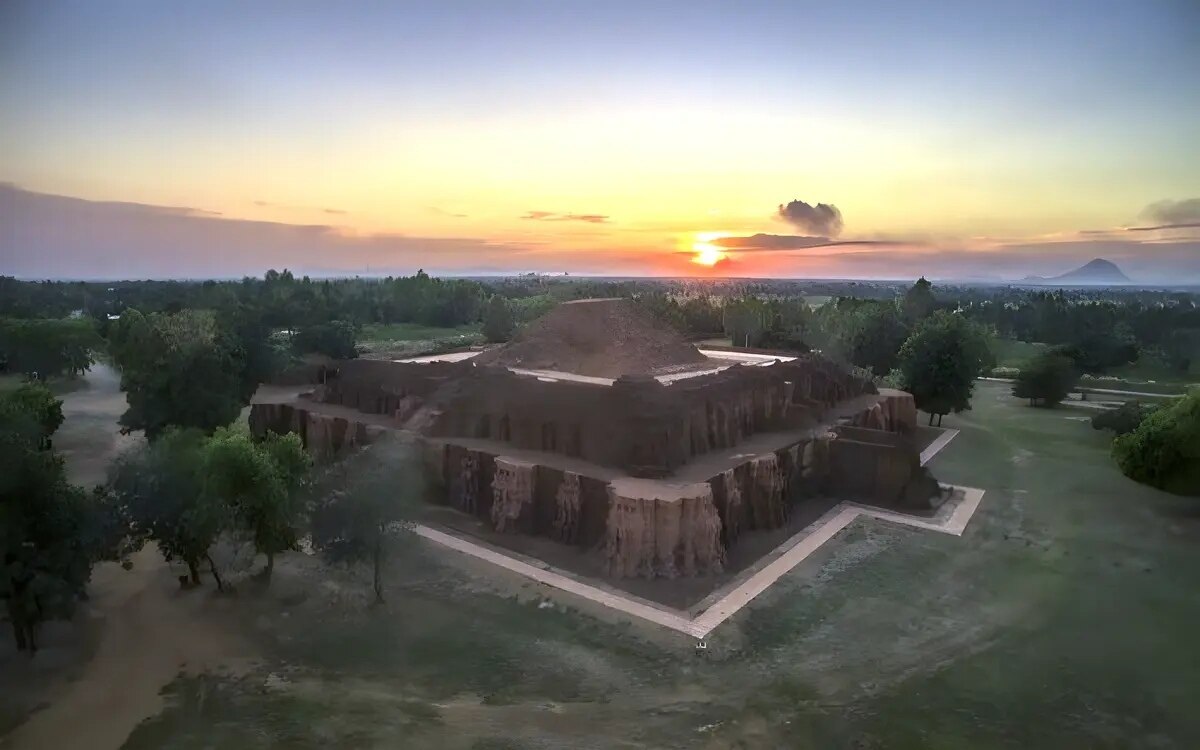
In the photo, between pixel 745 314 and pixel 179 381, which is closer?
→ pixel 179 381

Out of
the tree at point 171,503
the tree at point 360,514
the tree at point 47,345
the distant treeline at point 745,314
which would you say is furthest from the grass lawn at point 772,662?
the distant treeline at point 745,314

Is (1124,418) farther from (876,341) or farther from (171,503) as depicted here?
(171,503)

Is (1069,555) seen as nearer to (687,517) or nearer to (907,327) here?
(687,517)

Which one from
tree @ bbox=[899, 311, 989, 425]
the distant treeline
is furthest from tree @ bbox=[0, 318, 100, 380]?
tree @ bbox=[899, 311, 989, 425]

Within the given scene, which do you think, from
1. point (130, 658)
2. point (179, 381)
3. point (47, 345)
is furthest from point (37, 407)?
point (130, 658)

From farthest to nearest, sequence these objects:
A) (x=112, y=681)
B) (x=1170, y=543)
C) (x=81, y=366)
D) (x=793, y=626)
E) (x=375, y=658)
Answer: (x=81, y=366)
(x=1170, y=543)
(x=793, y=626)
(x=375, y=658)
(x=112, y=681)

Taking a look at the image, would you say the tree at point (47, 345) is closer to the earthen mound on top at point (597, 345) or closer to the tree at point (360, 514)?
the tree at point (360, 514)

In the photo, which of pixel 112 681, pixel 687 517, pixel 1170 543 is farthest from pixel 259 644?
pixel 1170 543
